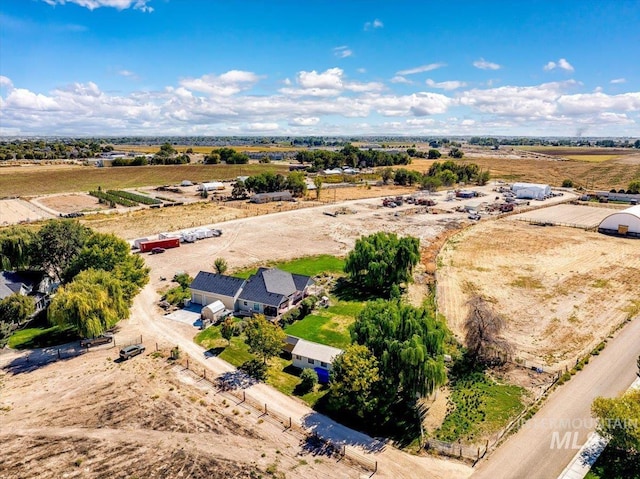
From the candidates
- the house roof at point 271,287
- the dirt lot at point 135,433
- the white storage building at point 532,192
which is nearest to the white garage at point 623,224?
the white storage building at point 532,192

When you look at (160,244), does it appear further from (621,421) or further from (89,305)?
(621,421)

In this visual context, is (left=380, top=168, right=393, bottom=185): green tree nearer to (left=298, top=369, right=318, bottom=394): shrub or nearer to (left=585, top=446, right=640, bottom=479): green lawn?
(left=298, top=369, right=318, bottom=394): shrub

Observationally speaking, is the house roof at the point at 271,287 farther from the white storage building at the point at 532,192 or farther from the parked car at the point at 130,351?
the white storage building at the point at 532,192

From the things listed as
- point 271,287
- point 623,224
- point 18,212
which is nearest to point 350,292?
→ point 271,287

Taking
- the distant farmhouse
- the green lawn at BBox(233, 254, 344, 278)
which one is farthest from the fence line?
the green lawn at BBox(233, 254, 344, 278)

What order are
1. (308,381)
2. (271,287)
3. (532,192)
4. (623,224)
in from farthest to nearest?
(532,192)
(623,224)
(271,287)
(308,381)

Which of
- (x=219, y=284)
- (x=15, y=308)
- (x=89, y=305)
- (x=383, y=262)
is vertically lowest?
(x=15, y=308)
